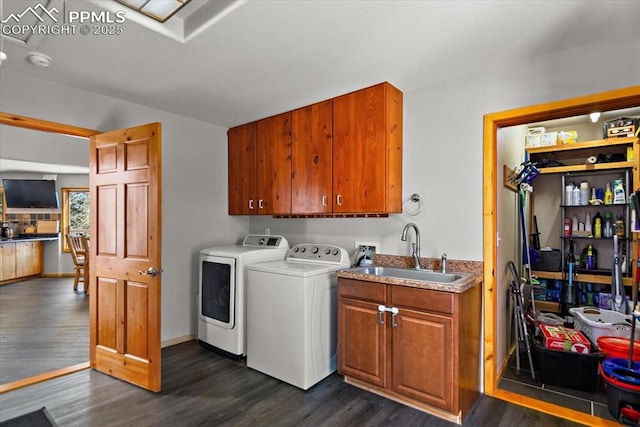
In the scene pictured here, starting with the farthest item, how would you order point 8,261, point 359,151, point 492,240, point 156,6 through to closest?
1. point 8,261
2. point 359,151
3. point 492,240
4. point 156,6

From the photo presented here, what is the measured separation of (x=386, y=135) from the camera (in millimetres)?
2617

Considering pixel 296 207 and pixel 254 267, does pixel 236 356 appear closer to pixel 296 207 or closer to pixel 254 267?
pixel 254 267

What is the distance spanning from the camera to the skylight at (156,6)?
5.73 feet

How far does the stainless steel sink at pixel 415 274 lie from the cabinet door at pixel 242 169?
1510 millimetres

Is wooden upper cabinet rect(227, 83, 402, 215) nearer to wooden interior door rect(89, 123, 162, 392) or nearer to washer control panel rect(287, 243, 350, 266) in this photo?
washer control panel rect(287, 243, 350, 266)

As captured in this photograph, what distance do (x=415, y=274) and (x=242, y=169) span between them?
2232 mm

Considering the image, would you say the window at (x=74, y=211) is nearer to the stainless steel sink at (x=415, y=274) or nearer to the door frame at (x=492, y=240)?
the stainless steel sink at (x=415, y=274)

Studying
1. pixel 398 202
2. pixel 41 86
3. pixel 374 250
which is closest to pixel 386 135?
pixel 398 202

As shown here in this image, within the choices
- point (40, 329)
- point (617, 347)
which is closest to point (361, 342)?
point (617, 347)

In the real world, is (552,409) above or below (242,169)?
below

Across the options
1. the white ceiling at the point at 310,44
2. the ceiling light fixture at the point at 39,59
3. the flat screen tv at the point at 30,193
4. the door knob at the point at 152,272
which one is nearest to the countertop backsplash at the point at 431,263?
the white ceiling at the point at 310,44

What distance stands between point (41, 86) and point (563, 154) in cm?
523

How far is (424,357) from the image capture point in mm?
2135

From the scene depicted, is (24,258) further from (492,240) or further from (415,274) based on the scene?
(492,240)
